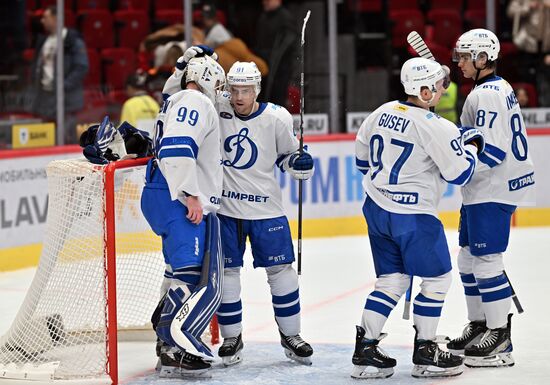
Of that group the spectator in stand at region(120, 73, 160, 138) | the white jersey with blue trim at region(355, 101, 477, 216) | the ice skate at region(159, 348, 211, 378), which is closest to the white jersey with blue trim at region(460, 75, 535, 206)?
the white jersey with blue trim at region(355, 101, 477, 216)

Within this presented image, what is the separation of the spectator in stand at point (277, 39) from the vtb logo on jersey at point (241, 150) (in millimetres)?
4170

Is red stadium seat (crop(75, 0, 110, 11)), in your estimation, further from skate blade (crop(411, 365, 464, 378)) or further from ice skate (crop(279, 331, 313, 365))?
skate blade (crop(411, 365, 464, 378))

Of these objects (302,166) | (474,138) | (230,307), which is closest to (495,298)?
(474,138)

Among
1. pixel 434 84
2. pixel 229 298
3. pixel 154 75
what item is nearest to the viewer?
pixel 434 84

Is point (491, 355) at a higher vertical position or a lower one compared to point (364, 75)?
lower

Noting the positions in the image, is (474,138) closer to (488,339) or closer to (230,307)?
(488,339)

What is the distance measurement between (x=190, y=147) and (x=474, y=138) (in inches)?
43.9

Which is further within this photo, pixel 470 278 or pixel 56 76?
pixel 56 76

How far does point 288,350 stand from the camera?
5.23 meters

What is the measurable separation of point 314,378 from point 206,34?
4.78m

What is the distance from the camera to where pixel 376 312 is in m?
4.86

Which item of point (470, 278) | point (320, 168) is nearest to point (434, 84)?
point (470, 278)

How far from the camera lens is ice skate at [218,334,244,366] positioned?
5180mm

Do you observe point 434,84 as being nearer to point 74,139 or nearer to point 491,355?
point 491,355
